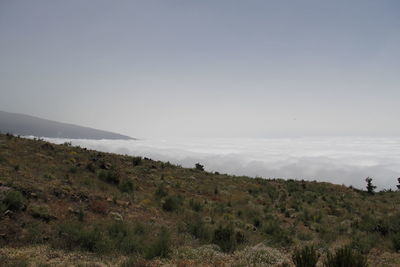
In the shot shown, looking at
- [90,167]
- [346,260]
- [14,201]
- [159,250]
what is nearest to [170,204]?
[159,250]

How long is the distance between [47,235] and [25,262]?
226cm

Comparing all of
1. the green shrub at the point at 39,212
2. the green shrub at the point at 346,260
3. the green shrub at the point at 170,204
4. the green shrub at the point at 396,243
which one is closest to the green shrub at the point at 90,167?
the green shrub at the point at 170,204

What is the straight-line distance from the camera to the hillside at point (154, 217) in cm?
795

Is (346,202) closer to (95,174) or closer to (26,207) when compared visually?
(95,174)

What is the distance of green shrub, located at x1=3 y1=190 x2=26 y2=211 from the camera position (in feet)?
31.5

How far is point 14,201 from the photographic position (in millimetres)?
9688

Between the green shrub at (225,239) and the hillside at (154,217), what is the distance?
4 cm

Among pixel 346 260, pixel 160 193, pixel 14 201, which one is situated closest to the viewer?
pixel 346 260

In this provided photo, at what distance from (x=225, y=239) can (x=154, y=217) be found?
364 cm

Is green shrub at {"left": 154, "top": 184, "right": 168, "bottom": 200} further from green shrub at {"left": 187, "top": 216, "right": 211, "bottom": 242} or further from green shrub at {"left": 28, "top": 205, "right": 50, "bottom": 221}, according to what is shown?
green shrub at {"left": 28, "top": 205, "right": 50, "bottom": 221}

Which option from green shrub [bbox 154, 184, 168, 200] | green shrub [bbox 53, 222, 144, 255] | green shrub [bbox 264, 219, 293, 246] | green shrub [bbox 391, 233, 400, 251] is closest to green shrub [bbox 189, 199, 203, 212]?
green shrub [bbox 154, 184, 168, 200]

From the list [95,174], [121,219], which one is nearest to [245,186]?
[95,174]

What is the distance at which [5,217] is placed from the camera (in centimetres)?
893

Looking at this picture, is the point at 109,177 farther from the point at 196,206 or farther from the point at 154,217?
the point at 154,217
